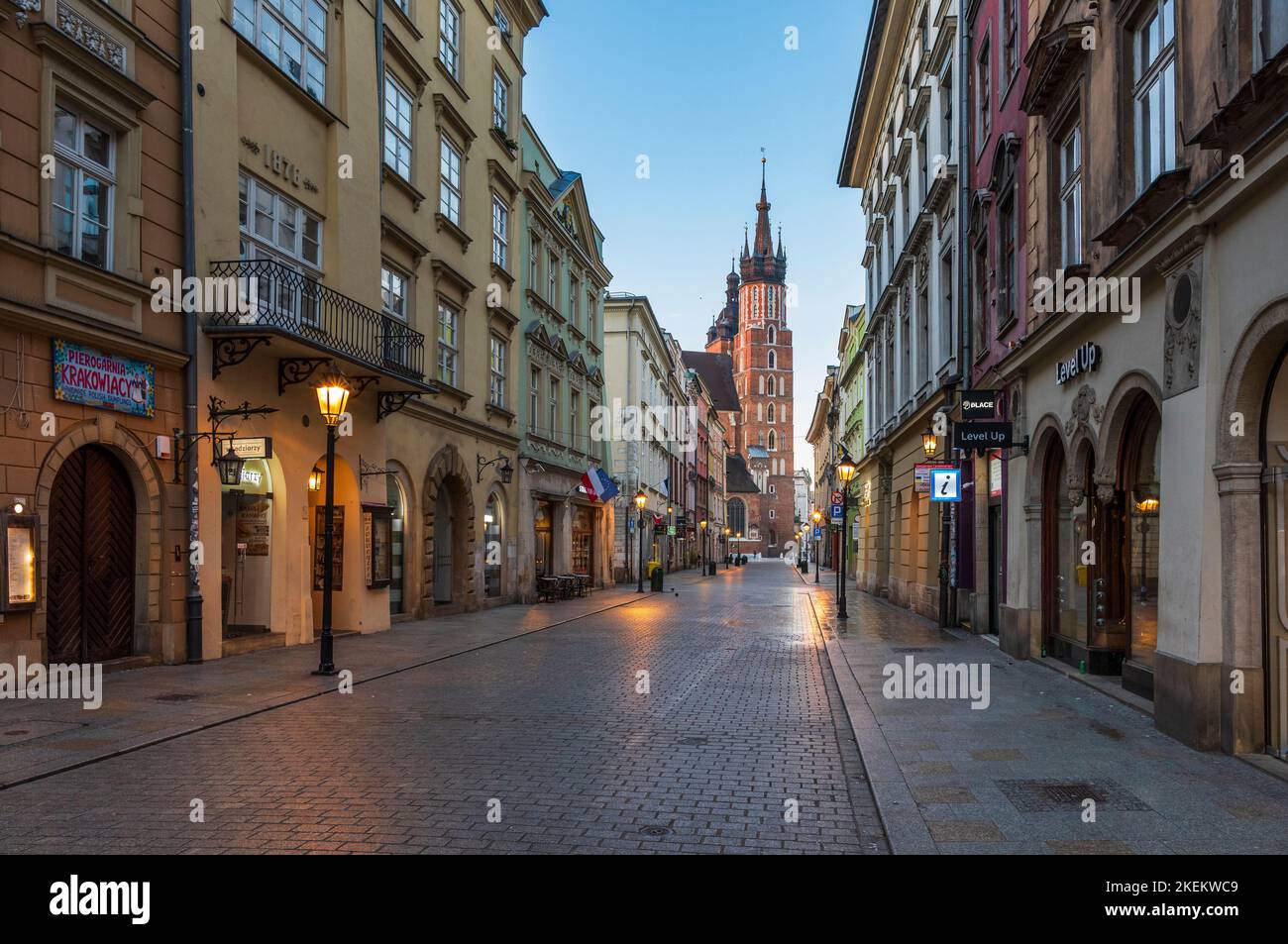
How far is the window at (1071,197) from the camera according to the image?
1203cm

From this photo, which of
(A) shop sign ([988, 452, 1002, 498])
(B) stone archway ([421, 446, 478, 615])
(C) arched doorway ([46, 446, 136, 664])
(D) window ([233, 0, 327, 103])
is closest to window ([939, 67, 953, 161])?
(A) shop sign ([988, 452, 1002, 498])

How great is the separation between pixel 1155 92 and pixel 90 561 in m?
12.9

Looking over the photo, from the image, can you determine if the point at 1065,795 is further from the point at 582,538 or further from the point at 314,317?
the point at 582,538

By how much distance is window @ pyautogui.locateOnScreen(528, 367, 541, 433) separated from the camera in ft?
96.1

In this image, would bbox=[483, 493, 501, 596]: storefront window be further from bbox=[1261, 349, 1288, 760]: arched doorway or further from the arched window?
the arched window

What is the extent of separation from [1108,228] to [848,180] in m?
32.6

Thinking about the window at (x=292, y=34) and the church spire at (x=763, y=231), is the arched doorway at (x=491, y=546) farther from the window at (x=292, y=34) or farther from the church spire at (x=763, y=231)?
the church spire at (x=763, y=231)

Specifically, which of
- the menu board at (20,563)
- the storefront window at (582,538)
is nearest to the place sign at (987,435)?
the menu board at (20,563)

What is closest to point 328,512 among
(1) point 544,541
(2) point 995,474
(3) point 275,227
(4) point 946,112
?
(3) point 275,227

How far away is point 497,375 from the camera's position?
2658 centimetres

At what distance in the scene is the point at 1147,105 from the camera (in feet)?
31.5

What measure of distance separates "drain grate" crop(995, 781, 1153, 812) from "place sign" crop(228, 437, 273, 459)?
34.1 ft

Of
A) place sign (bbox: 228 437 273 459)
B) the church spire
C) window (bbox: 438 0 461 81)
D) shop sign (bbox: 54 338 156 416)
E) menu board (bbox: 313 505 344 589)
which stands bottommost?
menu board (bbox: 313 505 344 589)
